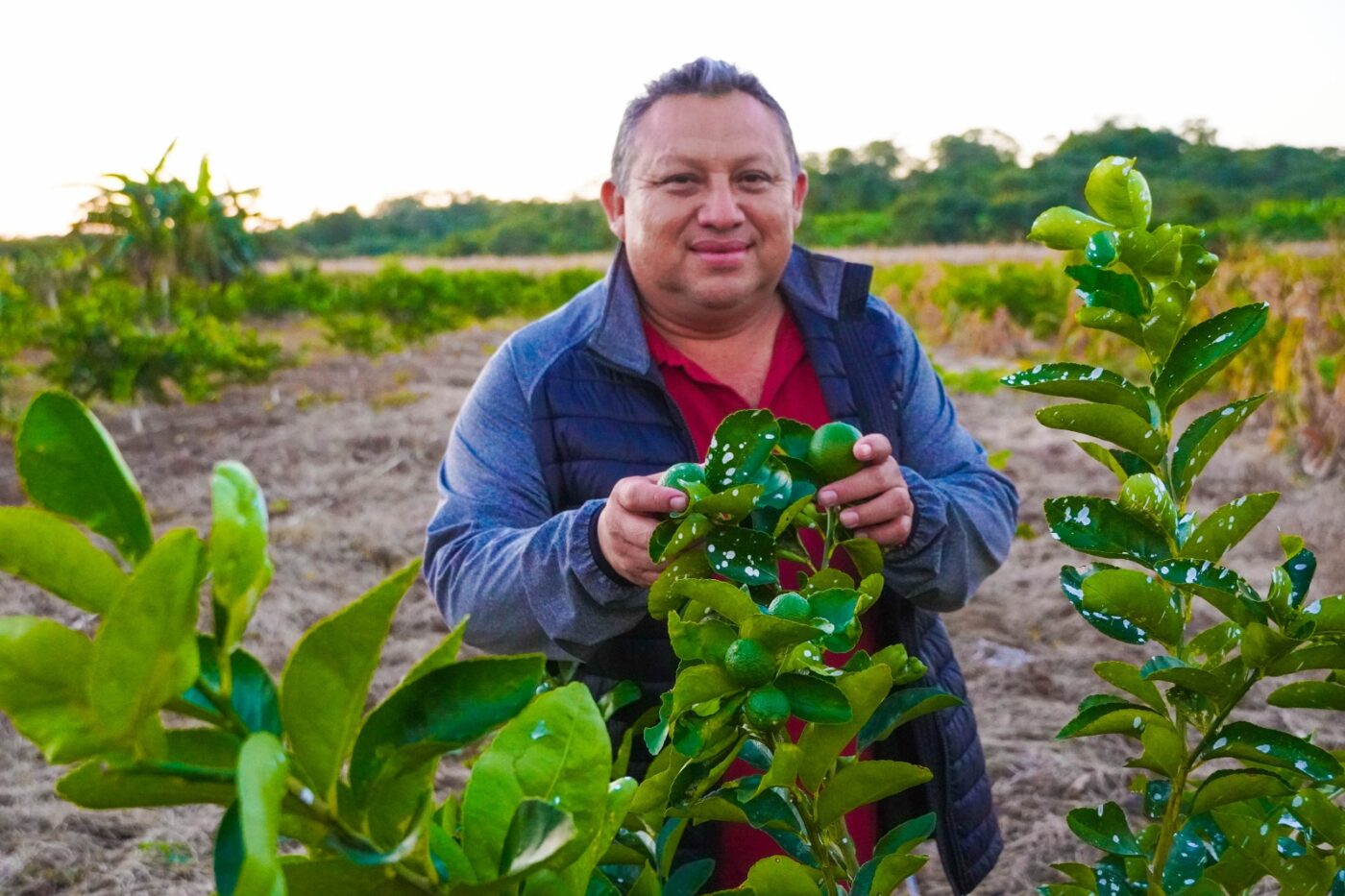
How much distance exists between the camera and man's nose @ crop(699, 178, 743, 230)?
1602 mm

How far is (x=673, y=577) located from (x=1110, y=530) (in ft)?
0.87

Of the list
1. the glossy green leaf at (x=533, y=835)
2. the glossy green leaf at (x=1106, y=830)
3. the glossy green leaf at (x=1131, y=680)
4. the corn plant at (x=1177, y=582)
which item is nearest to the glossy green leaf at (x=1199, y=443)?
the corn plant at (x=1177, y=582)

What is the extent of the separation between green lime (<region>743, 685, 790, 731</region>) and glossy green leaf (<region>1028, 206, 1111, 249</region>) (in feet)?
1.10

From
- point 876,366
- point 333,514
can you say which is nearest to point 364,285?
point 333,514

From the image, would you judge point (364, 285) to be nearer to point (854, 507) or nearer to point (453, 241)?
point (854, 507)

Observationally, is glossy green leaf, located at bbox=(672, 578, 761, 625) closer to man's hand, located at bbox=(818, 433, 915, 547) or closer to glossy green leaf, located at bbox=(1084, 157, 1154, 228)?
man's hand, located at bbox=(818, 433, 915, 547)

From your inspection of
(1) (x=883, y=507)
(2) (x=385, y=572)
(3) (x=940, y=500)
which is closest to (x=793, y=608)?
(1) (x=883, y=507)

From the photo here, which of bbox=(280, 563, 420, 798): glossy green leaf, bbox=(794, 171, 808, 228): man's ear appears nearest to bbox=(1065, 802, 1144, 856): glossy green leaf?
bbox=(280, 563, 420, 798): glossy green leaf

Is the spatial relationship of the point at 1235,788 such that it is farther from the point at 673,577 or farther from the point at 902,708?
the point at 673,577

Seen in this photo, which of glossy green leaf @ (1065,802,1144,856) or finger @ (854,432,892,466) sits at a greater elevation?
finger @ (854,432,892,466)

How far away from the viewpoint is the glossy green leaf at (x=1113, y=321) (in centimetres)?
66

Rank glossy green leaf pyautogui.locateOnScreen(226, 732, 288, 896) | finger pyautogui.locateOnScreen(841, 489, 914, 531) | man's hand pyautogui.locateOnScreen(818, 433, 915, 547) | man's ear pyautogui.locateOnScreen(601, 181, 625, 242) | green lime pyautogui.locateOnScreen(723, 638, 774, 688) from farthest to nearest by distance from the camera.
Answer: man's ear pyautogui.locateOnScreen(601, 181, 625, 242) < finger pyautogui.locateOnScreen(841, 489, 914, 531) < man's hand pyautogui.locateOnScreen(818, 433, 915, 547) < green lime pyautogui.locateOnScreen(723, 638, 774, 688) < glossy green leaf pyautogui.locateOnScreen(226, 732, 288, 896)

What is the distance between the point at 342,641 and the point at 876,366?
A: 144cm

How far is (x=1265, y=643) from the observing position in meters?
0.58
